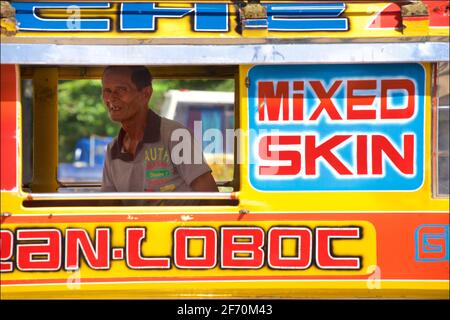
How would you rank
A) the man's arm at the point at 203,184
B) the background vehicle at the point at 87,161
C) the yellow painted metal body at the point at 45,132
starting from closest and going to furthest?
the man's arm at the point at 203,184 → the yellow painted metal body at the point at 45,132 → the background vehicle at the point at 87,161

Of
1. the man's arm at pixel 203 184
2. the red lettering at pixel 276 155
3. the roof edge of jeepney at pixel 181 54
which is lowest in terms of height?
the man's arm at pixel 203 184

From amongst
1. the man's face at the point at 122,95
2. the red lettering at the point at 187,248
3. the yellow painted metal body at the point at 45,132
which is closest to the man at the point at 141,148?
the man's face at the point at 122,95

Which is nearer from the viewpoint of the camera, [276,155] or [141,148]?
[276,155]

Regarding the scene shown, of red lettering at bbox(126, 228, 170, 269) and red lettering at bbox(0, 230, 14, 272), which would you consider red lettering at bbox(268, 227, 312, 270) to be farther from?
red lettering at bbox(0, 230, 14, 272)

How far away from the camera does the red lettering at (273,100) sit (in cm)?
387

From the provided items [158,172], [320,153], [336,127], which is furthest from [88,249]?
[336,127]

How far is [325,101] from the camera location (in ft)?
12.7

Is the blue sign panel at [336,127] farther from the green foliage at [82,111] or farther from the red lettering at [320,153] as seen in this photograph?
the green foliage at [82,111]

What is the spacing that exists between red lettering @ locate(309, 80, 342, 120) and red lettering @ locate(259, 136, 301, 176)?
161 mm

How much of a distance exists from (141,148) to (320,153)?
1.26m

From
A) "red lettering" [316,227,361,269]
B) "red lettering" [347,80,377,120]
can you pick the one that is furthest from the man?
"red lettering" [347,80,377,120]

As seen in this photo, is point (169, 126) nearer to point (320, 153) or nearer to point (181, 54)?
point (181, 54)

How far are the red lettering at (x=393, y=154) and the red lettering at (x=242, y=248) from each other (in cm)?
64
